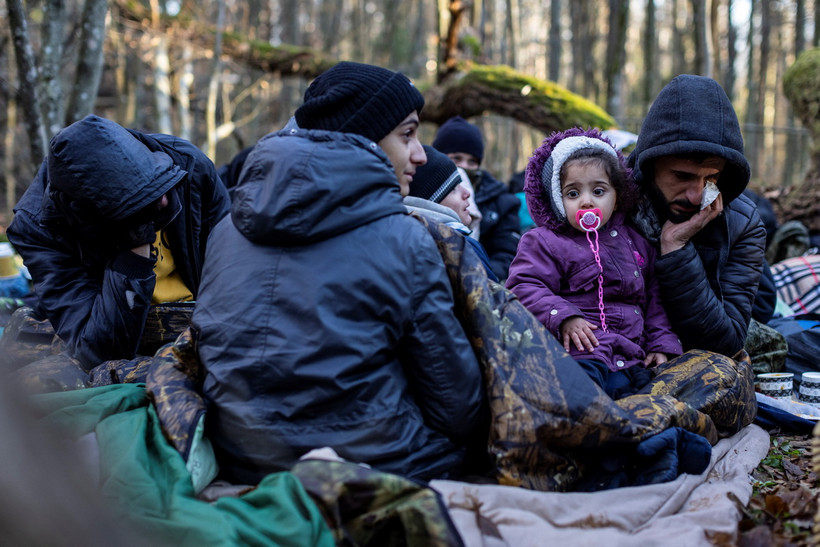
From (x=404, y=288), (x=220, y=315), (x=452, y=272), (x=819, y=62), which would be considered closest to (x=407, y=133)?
(x=452, y=272)

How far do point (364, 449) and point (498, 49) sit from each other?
26123 millimetres

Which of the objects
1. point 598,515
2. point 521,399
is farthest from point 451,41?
point 598,515

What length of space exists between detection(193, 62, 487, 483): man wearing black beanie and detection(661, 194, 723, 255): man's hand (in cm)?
137

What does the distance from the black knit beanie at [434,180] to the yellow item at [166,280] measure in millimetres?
1328

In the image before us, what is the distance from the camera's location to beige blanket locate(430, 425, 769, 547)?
6.83 ft

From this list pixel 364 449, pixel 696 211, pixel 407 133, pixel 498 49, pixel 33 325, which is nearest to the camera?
pixel 364 449

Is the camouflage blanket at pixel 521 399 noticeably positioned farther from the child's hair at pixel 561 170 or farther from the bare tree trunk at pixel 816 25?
the bare tree trunk at pixel 816 25

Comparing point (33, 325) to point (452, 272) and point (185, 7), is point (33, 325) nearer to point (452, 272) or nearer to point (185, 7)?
point (452, 272)

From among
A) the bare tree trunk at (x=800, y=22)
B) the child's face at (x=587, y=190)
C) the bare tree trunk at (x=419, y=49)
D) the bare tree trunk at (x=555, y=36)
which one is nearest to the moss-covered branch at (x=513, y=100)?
the child's face at (x=587, y=190)

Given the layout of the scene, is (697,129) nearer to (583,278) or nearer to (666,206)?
(666,206)

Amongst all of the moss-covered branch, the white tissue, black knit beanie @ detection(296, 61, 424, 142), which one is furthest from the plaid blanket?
black knit beanie @ detection(296, 61, 424, 142)

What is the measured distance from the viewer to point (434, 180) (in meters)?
3.63

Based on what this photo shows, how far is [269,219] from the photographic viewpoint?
2.14 m

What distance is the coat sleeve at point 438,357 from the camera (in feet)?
7.32
